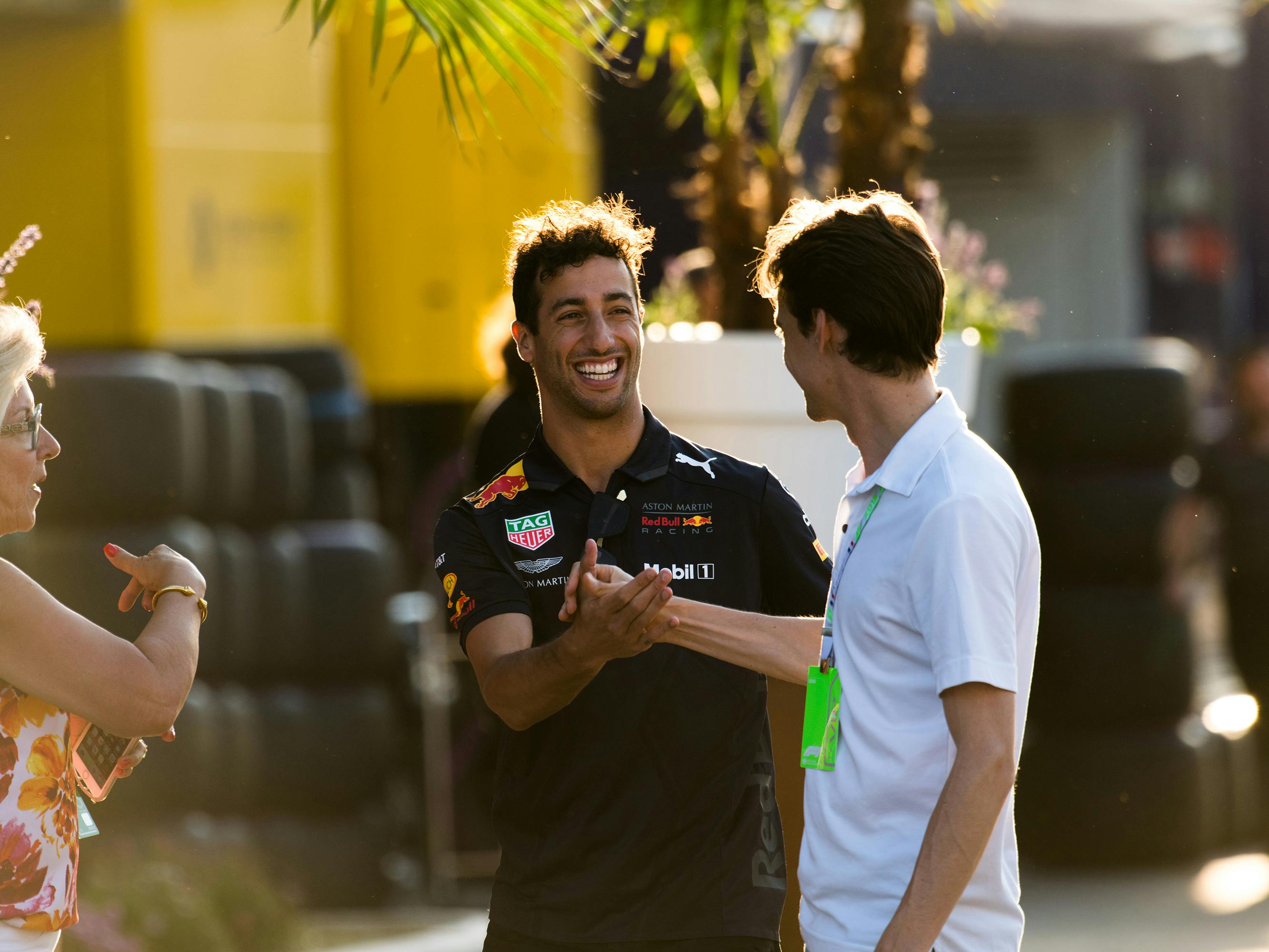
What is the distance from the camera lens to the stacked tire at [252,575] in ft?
17.1

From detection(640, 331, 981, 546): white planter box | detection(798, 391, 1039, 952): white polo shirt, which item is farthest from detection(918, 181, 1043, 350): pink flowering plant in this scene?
detection(798, 391, 1039, 952): white polo shirt

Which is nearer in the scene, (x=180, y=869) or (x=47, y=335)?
(x=180, y=869)

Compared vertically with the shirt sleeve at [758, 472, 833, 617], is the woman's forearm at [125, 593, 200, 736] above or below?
below

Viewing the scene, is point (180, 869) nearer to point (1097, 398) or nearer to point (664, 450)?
point (664, 450)

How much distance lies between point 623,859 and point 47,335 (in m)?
3.84

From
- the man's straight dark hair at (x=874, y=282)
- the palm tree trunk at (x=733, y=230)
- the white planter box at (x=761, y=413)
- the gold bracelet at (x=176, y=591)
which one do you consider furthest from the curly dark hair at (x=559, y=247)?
the palm tree trunk at (x=733, y=230)

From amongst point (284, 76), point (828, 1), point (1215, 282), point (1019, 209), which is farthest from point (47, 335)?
point (1215, 282)

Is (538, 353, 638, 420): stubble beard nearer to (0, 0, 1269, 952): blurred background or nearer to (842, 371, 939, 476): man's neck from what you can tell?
(842, 371, 939, 476): man's neck

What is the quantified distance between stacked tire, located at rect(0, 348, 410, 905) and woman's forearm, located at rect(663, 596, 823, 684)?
3.15m

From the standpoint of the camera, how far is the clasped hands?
83.7 inches

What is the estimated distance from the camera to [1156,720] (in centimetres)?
621

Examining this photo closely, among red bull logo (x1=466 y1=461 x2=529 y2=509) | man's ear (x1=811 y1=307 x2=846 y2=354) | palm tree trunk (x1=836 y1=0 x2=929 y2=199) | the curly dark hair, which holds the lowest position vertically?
red bull logo (x1=466 y1=461 x2=529 y2=509)

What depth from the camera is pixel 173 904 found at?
182 inches

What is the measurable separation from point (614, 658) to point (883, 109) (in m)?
2.23
